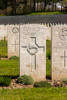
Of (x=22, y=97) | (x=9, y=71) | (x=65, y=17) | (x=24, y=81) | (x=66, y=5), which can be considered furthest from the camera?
(x=66, y=5)

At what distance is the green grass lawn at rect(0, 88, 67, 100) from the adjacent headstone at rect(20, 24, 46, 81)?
142 centimetres

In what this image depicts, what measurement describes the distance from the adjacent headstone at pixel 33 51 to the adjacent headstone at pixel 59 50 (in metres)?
0.39

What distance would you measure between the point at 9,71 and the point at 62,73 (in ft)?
10.0

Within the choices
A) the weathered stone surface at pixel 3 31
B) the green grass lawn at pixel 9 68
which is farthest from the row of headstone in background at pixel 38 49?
the weathered stone surface at pixel 3 31

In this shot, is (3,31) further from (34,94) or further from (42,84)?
(34,94)

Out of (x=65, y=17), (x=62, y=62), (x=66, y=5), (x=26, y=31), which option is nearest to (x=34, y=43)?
(x=26, y=31)

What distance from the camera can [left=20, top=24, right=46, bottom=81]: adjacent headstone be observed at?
40.5ft

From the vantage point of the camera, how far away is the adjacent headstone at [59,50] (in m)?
12.4

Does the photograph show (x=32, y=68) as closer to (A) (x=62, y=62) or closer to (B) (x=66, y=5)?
(A) (x=62, y=62)

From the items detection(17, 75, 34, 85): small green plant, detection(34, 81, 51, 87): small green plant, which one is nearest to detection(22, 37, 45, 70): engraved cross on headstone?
detection(17, 75, 34, 85): small green plant

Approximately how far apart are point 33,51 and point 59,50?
3.35 feet

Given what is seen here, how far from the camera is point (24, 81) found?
11977mm

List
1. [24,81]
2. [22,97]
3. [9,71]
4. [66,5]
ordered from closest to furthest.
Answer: [22,97] → [24,81] → [9,71] → [66,5]

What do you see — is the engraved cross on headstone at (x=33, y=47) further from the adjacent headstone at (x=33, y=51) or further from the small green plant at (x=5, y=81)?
the small green plant at (x=5, y=81)
